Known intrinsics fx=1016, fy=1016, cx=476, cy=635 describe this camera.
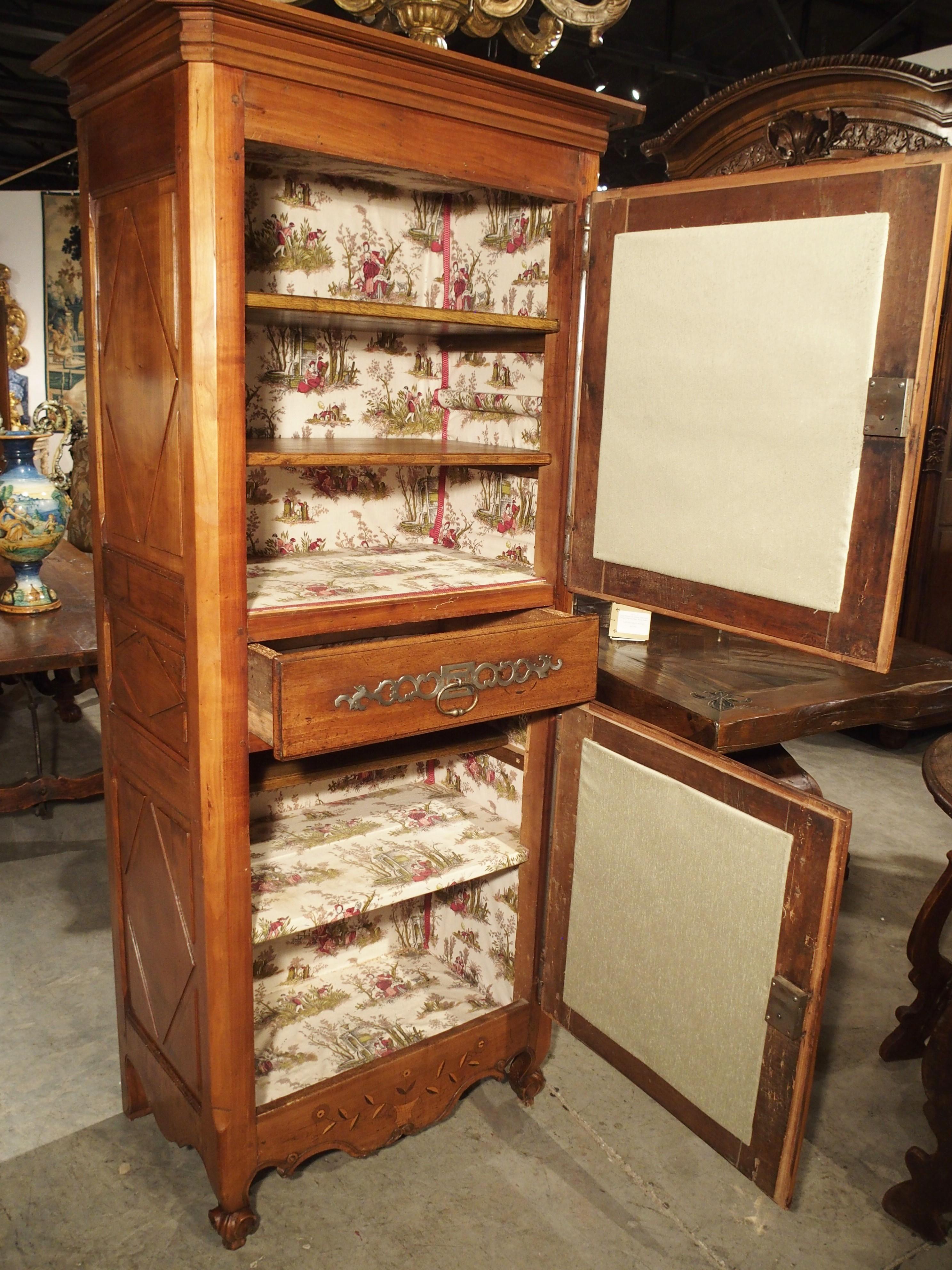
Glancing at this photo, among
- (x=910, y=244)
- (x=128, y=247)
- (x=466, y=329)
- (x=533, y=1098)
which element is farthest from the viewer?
(x=533, y=1098)

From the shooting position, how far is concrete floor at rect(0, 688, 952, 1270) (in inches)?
69.7

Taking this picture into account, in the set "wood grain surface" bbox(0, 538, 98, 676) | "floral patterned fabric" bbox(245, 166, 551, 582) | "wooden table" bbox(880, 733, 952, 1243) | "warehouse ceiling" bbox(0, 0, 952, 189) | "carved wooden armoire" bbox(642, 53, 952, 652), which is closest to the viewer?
"wooden table" bbox(880, 733, 952, 1243)

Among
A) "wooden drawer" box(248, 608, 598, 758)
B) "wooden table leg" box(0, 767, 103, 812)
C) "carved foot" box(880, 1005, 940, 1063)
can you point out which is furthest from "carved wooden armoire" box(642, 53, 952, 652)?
"wooden table leg" box(0, 767, 103, 812)

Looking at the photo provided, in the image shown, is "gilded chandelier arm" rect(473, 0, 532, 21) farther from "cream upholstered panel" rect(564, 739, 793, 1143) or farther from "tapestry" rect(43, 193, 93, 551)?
"tapestry" rect(43, 193, 93, 551)

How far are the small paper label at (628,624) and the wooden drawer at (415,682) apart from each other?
69 centimetres

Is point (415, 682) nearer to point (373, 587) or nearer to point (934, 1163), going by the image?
point (373, 587)

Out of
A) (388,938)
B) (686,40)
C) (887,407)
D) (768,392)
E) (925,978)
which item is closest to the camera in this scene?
(887,407)

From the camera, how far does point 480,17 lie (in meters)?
1.76

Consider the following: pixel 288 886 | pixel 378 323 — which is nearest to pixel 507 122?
pixel 378 323

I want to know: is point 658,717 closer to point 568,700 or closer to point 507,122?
point 568,700

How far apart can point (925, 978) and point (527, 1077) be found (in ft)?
3.07

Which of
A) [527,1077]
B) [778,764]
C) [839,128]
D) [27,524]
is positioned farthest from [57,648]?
[839,128]

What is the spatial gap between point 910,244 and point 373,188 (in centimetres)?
117

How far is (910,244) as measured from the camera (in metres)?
1.26
